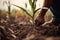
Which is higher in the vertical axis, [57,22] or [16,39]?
[57,22]

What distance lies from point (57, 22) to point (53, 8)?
3.9 inches

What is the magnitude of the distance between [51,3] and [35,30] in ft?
0.71

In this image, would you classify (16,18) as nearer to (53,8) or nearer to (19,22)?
(19,22)

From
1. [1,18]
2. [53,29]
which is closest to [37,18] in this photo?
[53,29]

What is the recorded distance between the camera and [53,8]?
1.38 m

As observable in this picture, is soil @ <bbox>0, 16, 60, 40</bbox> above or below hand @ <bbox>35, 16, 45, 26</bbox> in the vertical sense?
below

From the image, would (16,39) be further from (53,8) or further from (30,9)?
(53,8)

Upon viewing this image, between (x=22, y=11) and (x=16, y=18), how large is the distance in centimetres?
7

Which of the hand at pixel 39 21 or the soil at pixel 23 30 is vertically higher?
the hand at pixel 39 21

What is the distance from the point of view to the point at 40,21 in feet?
4.53

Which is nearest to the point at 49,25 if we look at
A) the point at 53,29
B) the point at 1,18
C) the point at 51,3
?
the point at 53,29

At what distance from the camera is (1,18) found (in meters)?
1.45

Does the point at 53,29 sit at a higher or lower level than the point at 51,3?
lower

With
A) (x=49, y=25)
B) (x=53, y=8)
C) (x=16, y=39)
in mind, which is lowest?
(x=16, y=39)
